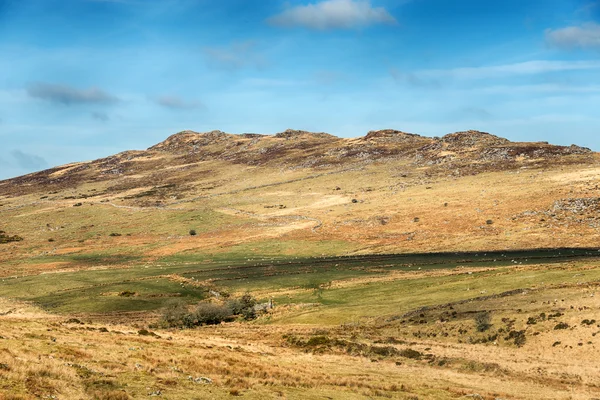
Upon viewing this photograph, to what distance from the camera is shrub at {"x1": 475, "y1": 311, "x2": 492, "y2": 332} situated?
161 feet

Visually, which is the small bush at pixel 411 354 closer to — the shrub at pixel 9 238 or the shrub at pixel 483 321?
the shrub at pixel 483 321

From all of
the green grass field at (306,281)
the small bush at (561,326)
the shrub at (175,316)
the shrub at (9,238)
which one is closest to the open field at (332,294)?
the small bush at (561,326)

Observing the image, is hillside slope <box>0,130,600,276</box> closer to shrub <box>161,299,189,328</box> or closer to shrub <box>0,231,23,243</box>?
shrub <box>0,231,23,243</box>

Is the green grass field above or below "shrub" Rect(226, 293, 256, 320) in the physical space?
above

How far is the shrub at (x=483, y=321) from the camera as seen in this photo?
161 ft

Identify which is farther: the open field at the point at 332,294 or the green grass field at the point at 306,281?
the green grass field at the point at 306,281

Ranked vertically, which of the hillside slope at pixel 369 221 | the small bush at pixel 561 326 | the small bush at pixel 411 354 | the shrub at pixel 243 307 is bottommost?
the small bush at pixel 411 354

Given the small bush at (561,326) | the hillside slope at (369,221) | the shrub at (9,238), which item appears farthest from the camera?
the shrub at (9,238)

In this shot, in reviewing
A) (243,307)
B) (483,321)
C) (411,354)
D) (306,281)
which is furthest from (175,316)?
(483,321)

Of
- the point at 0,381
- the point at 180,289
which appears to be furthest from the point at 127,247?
the point at 0,381

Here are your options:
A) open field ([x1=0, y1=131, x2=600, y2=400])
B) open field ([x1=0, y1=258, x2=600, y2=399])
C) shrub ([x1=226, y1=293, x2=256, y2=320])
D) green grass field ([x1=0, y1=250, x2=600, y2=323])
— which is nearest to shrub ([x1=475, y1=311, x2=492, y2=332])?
open field ([x1=0, y1=131, x2=600, y2=400])

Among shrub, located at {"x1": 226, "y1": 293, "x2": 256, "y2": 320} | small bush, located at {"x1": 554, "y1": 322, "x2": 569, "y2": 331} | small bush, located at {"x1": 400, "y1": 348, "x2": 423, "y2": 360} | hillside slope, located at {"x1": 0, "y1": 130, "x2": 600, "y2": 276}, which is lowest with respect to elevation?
small bush, located at {"x1": 400, "y1": 348, "x2": 423, "y2": 360}

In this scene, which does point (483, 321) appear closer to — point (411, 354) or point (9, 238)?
point (411, 354)

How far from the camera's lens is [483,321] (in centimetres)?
5022
